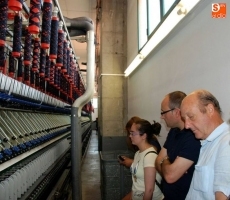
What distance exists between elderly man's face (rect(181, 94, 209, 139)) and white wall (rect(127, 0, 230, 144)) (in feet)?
1.47

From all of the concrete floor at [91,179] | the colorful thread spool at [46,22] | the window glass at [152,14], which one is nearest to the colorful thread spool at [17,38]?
the colorful thread spool at [46,22]

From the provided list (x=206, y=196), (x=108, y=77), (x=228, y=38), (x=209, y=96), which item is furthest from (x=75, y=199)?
(x=108, y=77)

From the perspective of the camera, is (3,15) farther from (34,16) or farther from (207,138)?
(207,138)

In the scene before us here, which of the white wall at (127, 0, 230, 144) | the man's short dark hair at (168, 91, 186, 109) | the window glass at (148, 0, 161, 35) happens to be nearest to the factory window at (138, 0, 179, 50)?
the window glass at (148, 0, 161, 35)

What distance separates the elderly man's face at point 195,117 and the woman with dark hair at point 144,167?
0.65 meters

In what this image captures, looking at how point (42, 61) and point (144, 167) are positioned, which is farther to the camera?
point (42, 61)

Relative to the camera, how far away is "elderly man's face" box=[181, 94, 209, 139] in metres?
1.12

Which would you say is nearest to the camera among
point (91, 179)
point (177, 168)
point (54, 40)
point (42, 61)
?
point (177, 168)

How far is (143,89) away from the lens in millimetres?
3697

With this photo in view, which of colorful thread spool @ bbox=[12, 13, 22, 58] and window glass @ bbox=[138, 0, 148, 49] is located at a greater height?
window glass @ bbox=[138, 0, 148, 49]

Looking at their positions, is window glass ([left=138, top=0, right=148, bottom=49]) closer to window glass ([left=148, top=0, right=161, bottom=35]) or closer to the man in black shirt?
window glass ([left=148, top=0, right=161, bottom=35])

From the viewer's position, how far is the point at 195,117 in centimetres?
114

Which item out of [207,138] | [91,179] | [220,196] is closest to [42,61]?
[207,138]

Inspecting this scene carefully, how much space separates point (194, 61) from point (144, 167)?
1.00m
